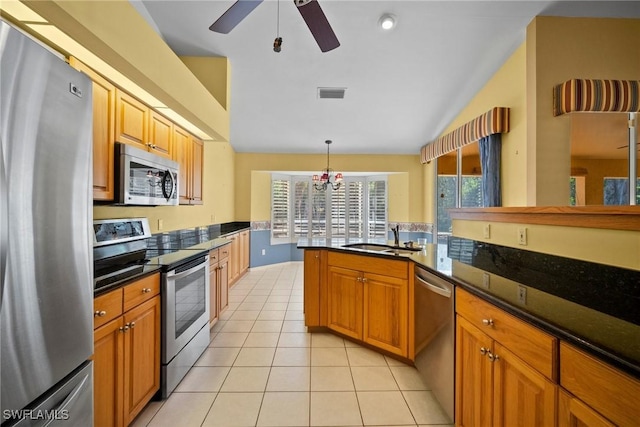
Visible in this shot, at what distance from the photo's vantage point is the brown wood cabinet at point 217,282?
8.80 feet

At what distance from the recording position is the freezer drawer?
82 centimetres

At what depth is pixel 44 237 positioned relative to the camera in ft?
2.84

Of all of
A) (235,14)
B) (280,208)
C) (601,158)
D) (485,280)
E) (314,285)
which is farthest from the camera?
(280,208)

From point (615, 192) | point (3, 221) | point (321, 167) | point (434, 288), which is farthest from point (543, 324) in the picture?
point (321, 167)

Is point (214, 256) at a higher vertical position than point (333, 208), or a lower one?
lower

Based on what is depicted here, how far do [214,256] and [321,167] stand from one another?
353cm

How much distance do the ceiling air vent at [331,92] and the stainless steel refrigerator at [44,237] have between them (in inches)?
122

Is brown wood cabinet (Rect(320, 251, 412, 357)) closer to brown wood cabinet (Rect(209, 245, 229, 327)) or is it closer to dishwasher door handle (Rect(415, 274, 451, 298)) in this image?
dishwasher door handle (Rect(415, 274, 451, 298))

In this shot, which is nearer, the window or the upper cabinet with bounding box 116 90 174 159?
the upper cabinet with bounding box 116 90 174 159

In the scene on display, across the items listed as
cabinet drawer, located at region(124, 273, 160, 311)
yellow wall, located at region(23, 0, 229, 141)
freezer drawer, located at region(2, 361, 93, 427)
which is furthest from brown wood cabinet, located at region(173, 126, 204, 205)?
freezer drawer, located at region(2, 361, 93, 427)

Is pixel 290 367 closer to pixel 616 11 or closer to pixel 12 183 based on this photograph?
pixel 12 183

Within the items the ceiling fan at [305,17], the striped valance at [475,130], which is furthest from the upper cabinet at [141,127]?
the striped valance at [475,130]

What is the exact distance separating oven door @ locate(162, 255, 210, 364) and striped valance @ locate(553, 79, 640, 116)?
3.43 metres

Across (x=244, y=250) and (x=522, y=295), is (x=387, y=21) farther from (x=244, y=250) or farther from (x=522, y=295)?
(x=244, y=250)
